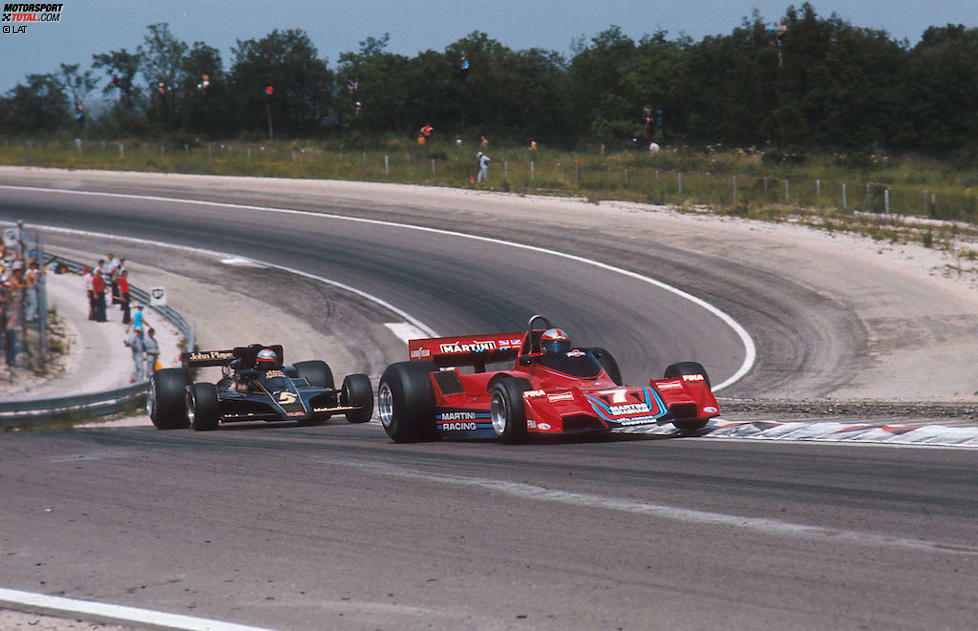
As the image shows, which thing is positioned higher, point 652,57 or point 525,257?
point 652,57

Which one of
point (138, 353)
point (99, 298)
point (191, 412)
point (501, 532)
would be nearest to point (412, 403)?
point (501, 532)

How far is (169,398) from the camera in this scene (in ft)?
57.4

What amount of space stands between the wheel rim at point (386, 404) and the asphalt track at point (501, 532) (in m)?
0.37

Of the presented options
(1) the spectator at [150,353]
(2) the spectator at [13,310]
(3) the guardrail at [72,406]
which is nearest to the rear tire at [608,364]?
(3) the guardrail at [72,406]

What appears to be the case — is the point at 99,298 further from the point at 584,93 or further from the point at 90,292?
the point at 584,93

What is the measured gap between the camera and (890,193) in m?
47.9

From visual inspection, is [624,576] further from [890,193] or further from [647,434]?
[890,193]

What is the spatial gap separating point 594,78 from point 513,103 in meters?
9.98

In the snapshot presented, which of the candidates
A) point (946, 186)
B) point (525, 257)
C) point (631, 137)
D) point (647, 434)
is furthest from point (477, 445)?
point (631, 137)

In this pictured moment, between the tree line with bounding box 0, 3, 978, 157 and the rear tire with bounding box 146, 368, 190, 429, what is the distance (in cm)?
6106

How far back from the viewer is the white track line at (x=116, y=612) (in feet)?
17.6

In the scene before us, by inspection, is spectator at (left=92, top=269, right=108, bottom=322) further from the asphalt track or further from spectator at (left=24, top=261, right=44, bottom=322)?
the asphalt track

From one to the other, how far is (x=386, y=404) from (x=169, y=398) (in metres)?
5.71

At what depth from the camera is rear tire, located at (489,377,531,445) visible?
38.3 feet
